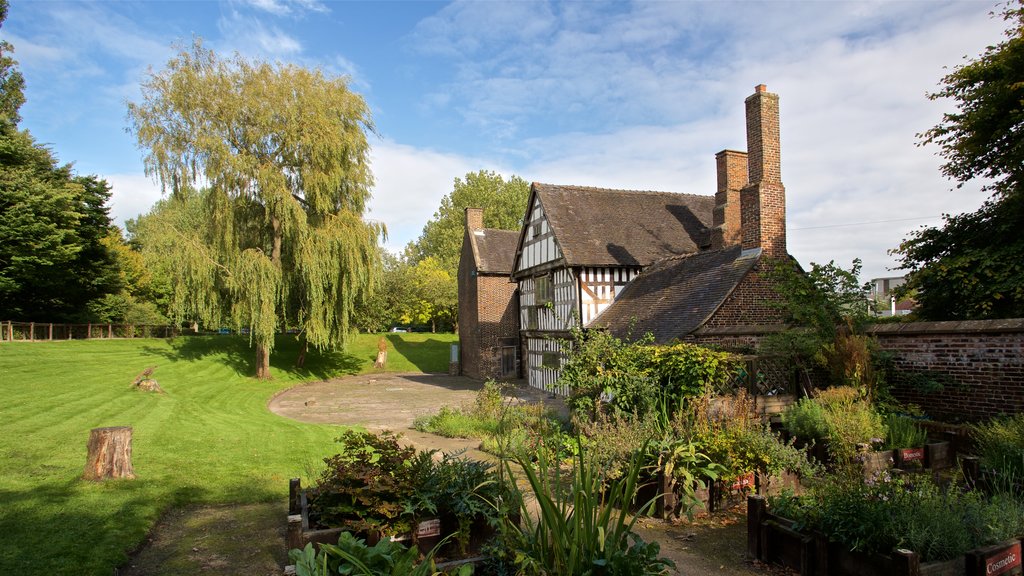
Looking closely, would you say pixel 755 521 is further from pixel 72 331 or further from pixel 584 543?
pixel 72 331

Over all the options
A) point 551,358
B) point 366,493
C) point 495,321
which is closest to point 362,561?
point 366,493

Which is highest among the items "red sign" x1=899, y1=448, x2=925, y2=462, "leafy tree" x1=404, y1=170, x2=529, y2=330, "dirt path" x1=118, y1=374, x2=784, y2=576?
"leafy tree" x1=404, y1=170, x2=529, y2=330

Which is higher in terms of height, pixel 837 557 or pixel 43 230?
pixel 43 230

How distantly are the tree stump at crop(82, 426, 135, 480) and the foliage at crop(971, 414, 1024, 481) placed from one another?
30.9ft

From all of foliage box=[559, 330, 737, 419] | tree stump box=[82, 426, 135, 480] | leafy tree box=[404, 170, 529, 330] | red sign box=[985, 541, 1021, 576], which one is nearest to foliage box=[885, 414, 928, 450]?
foliage box=[559, 330, 737, 419]

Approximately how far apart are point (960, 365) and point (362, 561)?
855 centimetres

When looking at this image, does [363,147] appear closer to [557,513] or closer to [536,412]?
[536,412]

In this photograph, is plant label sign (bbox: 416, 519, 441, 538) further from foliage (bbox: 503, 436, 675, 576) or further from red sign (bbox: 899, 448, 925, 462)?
red sign (bbox: 899, 448, 925, 462)

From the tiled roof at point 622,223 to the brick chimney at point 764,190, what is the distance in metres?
5.36

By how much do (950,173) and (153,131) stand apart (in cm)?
2558

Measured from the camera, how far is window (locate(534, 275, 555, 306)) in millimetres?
20062

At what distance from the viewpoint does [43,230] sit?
2408 cm

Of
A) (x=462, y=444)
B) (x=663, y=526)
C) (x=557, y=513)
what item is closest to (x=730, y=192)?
(x=462, y=444)

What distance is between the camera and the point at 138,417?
11.6 metres
